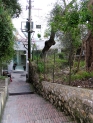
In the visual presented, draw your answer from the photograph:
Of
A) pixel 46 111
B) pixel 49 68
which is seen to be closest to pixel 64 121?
pixel 46 111

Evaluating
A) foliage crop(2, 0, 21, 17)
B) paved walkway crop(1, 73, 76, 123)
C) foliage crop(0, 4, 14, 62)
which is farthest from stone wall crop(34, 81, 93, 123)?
foliage crop(2, 0, 21, 17)

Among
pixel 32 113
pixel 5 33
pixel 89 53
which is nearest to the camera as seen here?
pixel 32 113

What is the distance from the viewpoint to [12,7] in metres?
13.8

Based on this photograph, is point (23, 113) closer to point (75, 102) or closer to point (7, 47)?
point (75, 102)

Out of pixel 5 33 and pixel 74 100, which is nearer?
pixel 74 100

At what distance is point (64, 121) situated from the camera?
17.9ft

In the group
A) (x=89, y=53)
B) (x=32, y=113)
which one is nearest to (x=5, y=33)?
(x=89, y=53)

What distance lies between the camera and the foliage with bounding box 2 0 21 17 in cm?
1328

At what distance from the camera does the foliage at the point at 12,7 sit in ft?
43.6

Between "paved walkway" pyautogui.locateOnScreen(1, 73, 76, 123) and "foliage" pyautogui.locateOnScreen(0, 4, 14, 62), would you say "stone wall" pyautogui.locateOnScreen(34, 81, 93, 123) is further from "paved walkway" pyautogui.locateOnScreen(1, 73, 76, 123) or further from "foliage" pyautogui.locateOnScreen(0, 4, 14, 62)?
"foliage" pyautogui.locateOnScreen(0, 4, 14, 62)

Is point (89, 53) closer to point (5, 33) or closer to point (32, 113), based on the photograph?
point (32, 113)

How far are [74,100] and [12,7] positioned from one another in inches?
397

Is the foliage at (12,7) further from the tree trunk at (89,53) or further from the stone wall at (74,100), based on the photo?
the stone wall at (74,100)

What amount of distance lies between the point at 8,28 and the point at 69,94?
7220 mm
